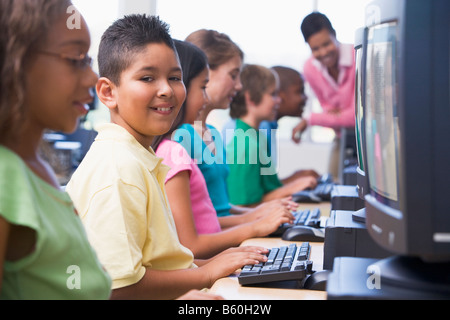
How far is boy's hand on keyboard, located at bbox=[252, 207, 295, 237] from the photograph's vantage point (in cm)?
173

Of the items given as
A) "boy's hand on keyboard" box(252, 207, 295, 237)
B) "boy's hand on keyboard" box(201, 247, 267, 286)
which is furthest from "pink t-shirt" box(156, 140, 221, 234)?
"boy's hand on keyboard" box(201, 247, 267, 286)

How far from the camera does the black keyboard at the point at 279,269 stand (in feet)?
3.62

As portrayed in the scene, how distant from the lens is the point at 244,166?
2.68 metres

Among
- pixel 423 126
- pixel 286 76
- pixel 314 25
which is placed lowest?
pixel 423 126

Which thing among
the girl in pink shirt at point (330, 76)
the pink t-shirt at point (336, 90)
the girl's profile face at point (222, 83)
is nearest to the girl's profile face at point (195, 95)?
the girl's profile face at point (222, 83)

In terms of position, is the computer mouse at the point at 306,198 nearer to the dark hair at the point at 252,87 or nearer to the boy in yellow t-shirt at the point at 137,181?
the dark hair at the point at 252,87

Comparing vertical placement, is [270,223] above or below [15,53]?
below

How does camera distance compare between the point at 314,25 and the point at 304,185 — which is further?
the point at 314,25

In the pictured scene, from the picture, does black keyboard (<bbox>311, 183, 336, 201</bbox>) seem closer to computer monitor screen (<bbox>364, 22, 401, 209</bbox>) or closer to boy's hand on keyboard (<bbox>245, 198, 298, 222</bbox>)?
boy's hand on keyboard (<bbox>245, 198, 298, 222</bbox>)

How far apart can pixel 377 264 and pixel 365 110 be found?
325 mm

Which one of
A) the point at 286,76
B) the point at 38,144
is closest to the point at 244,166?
the point at 286,76

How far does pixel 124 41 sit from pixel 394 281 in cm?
78
